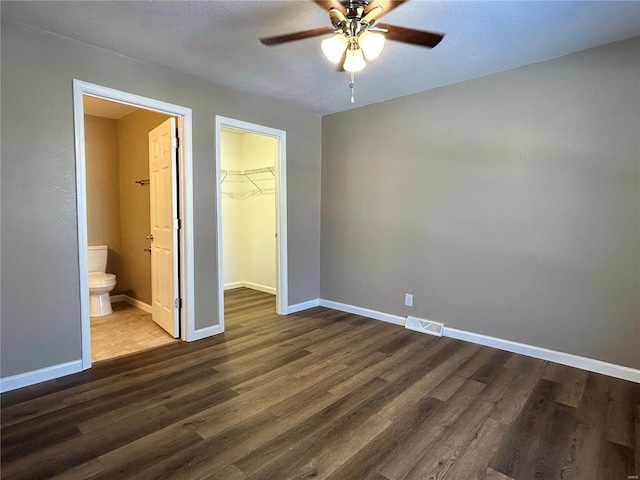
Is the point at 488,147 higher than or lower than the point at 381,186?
higher

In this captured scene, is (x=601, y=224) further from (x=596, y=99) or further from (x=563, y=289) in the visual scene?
(x=596, y=99)

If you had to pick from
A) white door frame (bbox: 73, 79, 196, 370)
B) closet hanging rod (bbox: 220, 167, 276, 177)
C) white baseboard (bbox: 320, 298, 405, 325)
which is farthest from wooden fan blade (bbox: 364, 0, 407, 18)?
closet hanging rod (bbox: 220, 167, 276, 177)

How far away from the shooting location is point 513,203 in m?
2.98

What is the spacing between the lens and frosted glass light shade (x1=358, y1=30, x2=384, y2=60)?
1.82 meters

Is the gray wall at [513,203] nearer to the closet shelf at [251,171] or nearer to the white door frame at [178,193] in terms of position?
the closet shelf at [251,171]

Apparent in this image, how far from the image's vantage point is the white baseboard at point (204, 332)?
10.7ft

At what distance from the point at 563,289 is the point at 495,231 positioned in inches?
27.4

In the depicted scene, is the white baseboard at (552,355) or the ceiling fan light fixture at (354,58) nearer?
the ceiling fan light fixture at (354,58)

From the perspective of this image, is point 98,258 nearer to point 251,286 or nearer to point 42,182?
point 251,286

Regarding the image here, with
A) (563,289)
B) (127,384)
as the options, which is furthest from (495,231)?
(127,384)

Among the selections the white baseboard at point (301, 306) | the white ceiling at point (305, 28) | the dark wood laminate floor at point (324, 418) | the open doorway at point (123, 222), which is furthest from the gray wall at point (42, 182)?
the white baseboard at point (301, 306)

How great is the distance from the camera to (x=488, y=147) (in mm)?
3098

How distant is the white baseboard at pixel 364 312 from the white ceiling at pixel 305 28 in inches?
96.7

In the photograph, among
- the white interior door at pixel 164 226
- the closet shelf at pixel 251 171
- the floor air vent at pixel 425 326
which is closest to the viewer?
the white interior door at pixel 164 226
